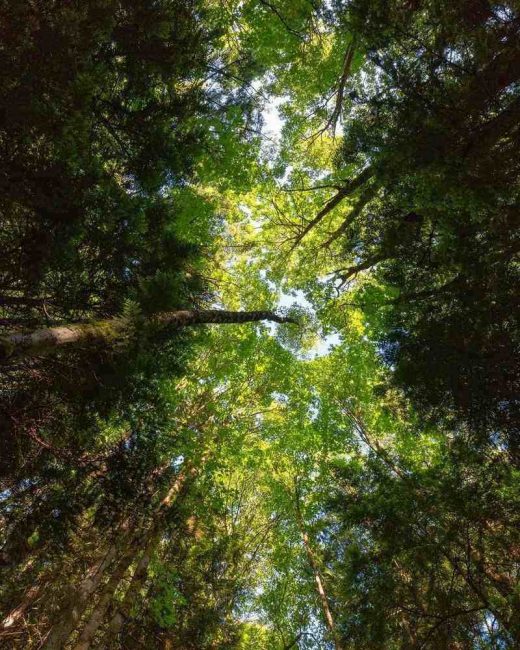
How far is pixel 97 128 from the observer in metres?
6.43

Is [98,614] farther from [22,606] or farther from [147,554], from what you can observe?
[22,606]

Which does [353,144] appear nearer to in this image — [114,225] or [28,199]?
[114,225]

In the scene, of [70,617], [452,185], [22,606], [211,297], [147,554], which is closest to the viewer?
[452,185]

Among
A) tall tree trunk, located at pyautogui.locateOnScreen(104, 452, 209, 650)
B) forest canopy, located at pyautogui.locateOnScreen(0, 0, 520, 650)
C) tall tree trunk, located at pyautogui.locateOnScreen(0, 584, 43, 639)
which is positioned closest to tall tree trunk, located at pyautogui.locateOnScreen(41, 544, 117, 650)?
forest canopy, located at pyautogui.locateOnScreen(0, 0, 520, 650)

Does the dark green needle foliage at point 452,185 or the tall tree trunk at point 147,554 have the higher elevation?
the dark green needle foliage at point 452,185

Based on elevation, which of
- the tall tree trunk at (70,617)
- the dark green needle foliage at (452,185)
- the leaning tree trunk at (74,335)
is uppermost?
the dark green needle foliage at (452,185)

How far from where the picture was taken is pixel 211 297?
841 cm

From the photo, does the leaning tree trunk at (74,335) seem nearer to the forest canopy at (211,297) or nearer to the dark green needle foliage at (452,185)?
the forest canopy at (211,297)

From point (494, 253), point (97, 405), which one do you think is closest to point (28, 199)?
point (97, 405)

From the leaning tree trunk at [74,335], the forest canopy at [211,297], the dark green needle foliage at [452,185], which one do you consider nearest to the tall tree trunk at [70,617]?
the forest canopy at [211,297]

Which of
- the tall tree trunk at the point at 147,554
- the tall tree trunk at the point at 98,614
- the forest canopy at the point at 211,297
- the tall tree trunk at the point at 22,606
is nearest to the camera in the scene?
the forest canopy at the point at 211,297

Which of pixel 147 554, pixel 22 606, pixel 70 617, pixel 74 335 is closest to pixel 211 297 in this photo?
pixel 74 335

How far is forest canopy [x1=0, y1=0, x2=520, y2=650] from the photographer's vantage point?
4730 mm

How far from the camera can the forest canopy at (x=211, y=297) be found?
4730mm
